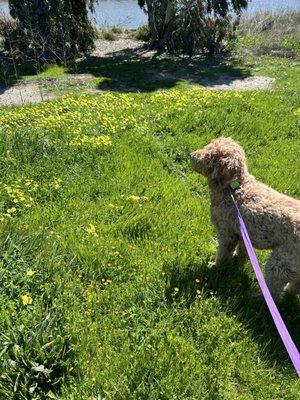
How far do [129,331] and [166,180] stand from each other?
3.25 m

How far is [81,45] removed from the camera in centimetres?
2248

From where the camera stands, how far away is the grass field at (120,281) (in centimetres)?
330

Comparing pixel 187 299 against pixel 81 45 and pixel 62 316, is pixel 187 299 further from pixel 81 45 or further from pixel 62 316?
pixel 81 45

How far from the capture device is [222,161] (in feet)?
14.5

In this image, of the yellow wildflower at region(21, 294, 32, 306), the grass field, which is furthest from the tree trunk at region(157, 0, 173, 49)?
the yellow wildflower at region(21, 294, 32, 306)

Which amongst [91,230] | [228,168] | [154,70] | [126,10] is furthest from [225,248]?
[126,10]

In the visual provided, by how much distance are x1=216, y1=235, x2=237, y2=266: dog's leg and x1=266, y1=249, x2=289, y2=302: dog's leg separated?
0.63m

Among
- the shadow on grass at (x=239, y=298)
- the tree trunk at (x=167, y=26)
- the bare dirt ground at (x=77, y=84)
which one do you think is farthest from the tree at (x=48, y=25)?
the shadow on grass at (x=239, y=298)

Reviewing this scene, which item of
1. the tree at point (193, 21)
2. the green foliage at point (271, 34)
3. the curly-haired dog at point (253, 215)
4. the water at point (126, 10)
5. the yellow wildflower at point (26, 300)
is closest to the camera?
the yellow wildflower at point (26, 300)

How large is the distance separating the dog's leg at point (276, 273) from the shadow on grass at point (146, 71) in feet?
44.9

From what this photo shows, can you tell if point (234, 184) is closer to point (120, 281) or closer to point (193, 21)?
point (120, 281)

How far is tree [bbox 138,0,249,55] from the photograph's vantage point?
2261cm

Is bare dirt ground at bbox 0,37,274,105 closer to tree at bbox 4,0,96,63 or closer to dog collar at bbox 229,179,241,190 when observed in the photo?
tree at bbox 4,0,96,63

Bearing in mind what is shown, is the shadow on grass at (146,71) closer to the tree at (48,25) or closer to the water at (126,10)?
the tree at (48,25)
